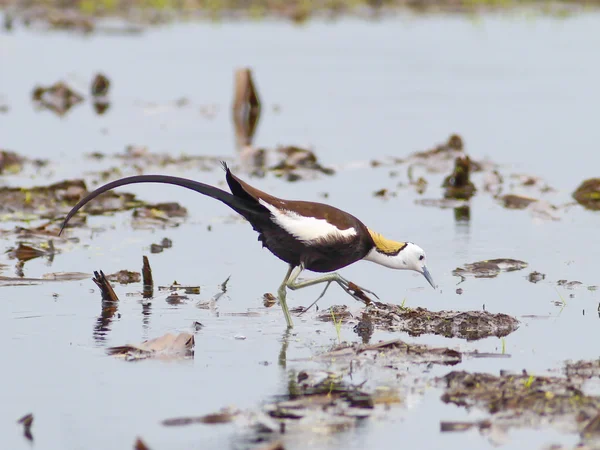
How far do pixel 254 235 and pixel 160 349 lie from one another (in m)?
4.23

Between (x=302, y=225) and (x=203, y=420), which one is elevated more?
(x=302, y=225)

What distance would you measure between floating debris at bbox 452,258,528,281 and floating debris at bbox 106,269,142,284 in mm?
2557

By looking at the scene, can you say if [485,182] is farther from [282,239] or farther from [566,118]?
[282,239]

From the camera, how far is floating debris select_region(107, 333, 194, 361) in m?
7.79

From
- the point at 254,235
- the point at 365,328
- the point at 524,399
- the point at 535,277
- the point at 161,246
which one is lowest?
the point at 524,399

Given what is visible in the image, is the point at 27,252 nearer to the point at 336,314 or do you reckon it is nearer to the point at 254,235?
the point at 254,235

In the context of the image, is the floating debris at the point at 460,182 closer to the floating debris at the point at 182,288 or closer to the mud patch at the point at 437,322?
the floating debris at the point at 182,288

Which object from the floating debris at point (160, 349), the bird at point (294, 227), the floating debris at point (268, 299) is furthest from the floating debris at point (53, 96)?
the floating debris at point (160, 349)

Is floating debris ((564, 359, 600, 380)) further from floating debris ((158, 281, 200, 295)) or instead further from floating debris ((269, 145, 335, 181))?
floating debris ((269, 145, 335, 181))

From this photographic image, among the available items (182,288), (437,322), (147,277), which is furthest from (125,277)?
(437,322)

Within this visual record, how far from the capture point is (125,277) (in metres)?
10.0

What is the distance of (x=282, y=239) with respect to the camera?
28.2 ft

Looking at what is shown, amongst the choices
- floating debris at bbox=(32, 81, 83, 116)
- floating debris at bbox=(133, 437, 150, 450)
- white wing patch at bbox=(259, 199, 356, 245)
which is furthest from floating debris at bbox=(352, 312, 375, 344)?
floating debris at bbox=(32, 81, 83, 116)

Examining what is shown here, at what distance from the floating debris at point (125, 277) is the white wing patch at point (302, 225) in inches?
75.6
